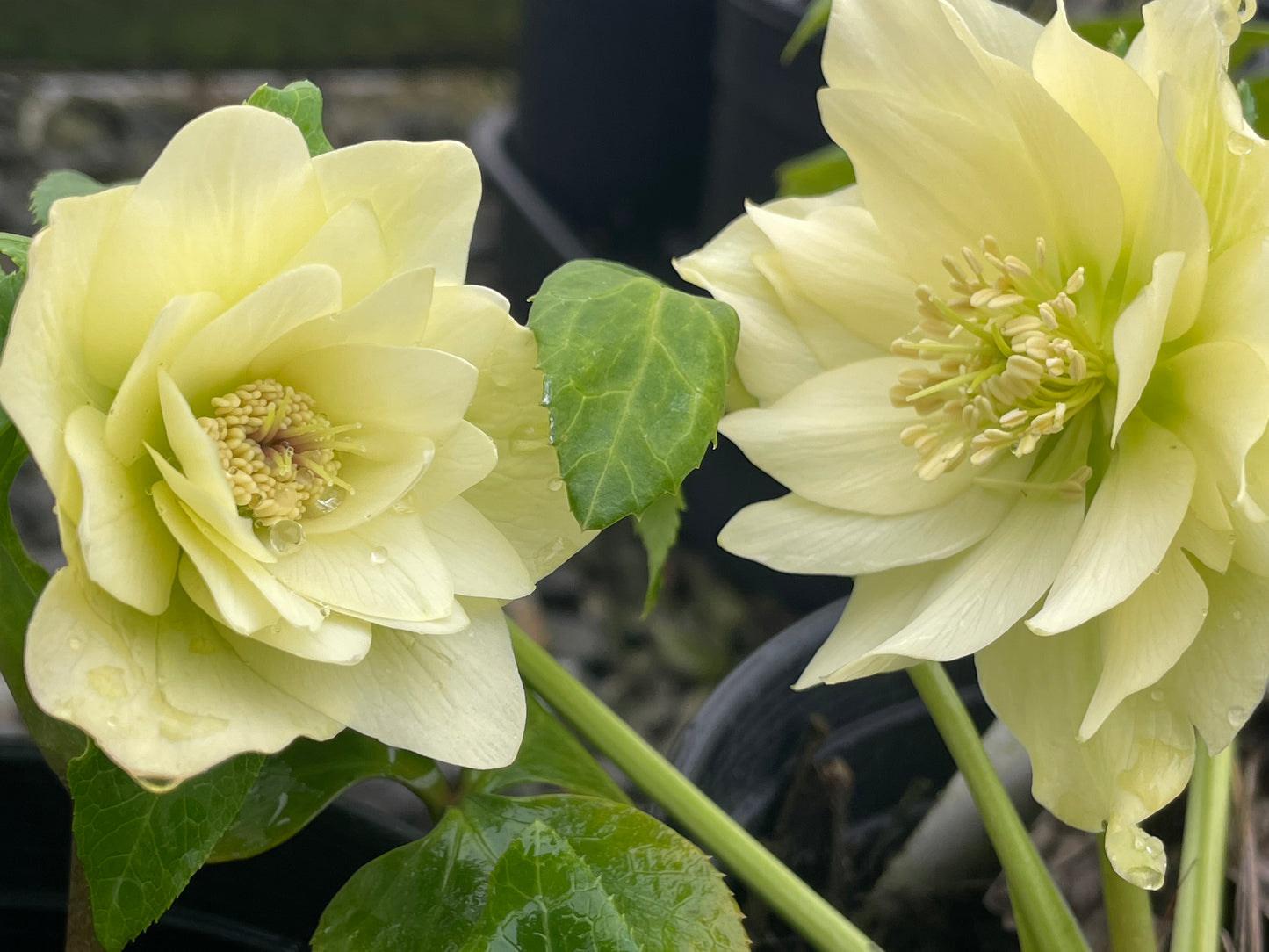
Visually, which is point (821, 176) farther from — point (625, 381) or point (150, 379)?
point (150, 379)

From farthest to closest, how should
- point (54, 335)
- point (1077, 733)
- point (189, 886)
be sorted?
1. point (189, 886)
2. point (1077, 733)
3. point (54, 335)

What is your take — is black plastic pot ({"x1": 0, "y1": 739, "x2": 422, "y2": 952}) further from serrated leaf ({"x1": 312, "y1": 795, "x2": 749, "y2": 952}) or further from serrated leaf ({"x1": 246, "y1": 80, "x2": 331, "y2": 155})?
serrated leaf ({"x1": 246, "y1": 80, "x2": 331, "y2": 155})

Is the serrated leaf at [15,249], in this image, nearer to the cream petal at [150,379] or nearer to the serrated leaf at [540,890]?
the cream petal at [150,379]

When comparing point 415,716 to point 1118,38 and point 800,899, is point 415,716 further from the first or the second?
point 1118,38

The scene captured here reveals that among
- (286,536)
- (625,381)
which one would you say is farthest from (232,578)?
(625,381)

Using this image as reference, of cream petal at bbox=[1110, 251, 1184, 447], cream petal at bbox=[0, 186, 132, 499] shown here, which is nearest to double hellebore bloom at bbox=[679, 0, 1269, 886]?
A: cream petal at bbox=[1110, 251, 1184, 447]

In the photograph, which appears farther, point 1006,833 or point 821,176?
point 821,176
